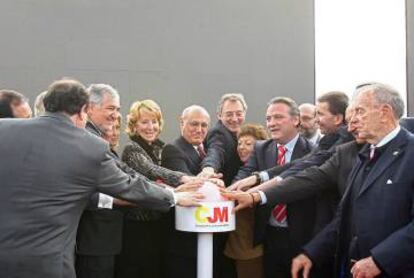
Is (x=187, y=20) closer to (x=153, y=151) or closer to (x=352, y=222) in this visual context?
(x=153, y=151)

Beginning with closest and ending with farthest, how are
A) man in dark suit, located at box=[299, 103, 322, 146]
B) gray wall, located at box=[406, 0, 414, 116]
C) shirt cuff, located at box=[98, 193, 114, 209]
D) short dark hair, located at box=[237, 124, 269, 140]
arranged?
shirt cuff, located at box=[98, 193, 114, 209]
short dark hair, located at box=[237, 124, 269, 140]
man in dark suit, located at box=[299, 103, 322, 146]
gray wall, located at box=[406, 0, 414, 116]

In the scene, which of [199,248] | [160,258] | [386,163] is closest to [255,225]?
[199,248]

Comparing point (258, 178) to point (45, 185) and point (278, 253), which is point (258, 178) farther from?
point (45, 185)

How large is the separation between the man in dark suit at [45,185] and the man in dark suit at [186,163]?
3.13 ft

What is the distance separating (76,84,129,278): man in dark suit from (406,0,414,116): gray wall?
5.21 meters

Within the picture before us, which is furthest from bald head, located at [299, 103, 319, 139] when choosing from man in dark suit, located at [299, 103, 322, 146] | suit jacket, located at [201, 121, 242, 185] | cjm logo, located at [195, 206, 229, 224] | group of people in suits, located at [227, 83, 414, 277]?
cjm logo, located at [195, 206, 229, 224]

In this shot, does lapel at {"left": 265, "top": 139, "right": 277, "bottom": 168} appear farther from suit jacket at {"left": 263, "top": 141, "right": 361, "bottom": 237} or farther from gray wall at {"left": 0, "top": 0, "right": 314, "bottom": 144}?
gray wall at {"left": 0, "top": 0, "right": 314, "bottom": 144}

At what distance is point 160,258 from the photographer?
3.21 m

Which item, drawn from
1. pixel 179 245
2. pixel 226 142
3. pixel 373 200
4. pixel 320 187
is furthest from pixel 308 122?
pixel 373 200

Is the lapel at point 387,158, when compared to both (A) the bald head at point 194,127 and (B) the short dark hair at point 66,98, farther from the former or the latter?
(A) the bald head at point 194,127

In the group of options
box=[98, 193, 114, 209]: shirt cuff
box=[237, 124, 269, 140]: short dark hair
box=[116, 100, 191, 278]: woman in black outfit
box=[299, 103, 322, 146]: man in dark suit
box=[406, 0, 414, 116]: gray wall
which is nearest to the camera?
box=[98, 193, 114, 209]: shirt cuff

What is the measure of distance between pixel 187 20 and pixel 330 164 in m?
3.93

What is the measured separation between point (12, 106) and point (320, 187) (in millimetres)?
1932

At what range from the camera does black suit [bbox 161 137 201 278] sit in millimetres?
3076
